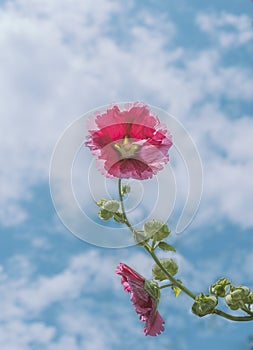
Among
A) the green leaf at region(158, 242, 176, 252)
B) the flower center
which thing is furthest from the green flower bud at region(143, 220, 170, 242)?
the flower center

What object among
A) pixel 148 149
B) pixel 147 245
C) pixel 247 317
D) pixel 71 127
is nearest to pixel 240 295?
pixel 247 317

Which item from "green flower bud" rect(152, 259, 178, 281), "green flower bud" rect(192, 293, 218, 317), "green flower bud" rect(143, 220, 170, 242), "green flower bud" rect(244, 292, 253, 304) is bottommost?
"green flower bud" rect(192, 293, 218, 317)

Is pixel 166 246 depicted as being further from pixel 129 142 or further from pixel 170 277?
pixel 129 142

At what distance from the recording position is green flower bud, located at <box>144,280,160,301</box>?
3.27 ft

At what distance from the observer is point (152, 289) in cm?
100

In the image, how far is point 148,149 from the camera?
987mm

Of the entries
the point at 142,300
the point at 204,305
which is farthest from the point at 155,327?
the point at 204,305

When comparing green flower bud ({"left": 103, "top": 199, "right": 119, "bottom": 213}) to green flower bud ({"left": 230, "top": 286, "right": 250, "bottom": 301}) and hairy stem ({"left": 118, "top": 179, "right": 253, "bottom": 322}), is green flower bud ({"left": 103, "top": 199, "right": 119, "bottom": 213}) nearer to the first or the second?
hairy stem ({"left": 118, "top": 179, "right": 253, "bottom": 322})

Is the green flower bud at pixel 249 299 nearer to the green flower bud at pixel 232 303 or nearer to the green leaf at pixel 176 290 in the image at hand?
the green flower bud at pixel 232 303

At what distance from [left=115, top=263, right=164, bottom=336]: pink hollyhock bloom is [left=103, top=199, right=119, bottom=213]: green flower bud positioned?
11 centimetres

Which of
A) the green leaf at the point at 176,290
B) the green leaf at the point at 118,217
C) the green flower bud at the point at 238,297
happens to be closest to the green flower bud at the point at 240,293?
the green flower bud at the point at 238,297

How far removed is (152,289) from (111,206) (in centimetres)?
17

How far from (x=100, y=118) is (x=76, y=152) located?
0.07 meters

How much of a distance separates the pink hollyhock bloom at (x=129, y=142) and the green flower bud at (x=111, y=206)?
0.05 metres
